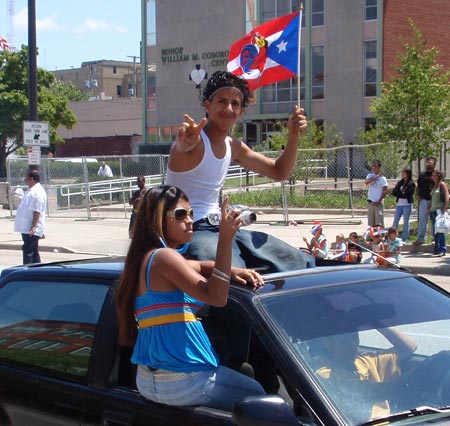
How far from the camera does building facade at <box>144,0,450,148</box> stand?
4219cm

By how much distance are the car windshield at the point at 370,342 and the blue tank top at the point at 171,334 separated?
30cm

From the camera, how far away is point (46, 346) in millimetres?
3826

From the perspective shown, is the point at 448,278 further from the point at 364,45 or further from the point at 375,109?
the point at 364,45

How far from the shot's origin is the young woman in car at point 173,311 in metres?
3.04

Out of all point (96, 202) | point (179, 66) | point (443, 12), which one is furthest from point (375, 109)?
point (179, 66)

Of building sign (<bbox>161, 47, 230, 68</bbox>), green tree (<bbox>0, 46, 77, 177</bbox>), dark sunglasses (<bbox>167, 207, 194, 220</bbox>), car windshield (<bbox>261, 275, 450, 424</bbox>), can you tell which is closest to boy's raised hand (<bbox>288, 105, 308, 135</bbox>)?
car windshield (<bbox>261, 275, 450, 424</bbox>)

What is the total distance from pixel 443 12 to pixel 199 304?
45.1 m

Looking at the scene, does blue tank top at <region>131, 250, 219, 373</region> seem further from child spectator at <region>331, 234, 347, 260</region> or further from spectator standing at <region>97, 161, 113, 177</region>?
spectator standing at <region>97, 161, 113, 177</region>

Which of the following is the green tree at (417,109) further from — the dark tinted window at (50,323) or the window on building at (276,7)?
the window on building at (276,7)

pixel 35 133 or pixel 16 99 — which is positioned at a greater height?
pixel 16 99

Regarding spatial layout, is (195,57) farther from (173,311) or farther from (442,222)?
(173,311)

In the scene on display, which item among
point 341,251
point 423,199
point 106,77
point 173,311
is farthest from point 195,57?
point 106,77

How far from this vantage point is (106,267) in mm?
3885

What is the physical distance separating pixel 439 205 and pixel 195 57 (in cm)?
3684
